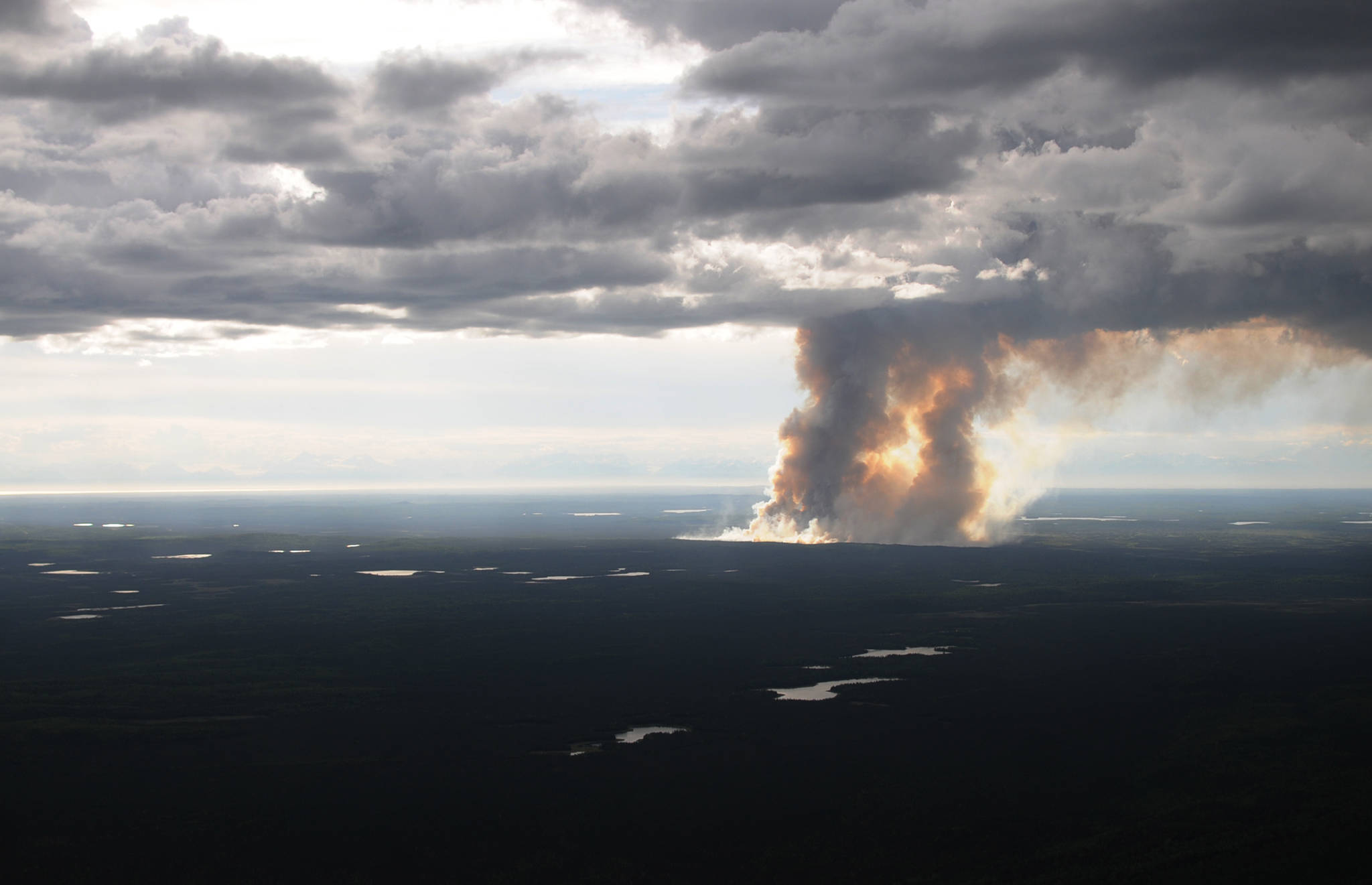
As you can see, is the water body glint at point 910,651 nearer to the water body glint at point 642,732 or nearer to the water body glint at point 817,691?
the water body glint at point 817,691

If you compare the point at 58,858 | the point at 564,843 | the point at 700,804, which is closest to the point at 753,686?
the point at 700,804

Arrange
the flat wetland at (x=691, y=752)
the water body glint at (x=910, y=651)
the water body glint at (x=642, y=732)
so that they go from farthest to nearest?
the water body glint at (x=910, y=651), the water body glint at (x=642, y=732), the flat wetland at (x=691, y=752)

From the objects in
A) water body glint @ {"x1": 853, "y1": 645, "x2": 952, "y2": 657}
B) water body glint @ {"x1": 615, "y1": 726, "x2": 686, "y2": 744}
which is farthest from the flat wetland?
water body glint @ {"x1": 853, "y1": 645, "x2": 952, "y2": 657}

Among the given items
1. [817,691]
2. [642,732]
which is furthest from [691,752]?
[817,691]

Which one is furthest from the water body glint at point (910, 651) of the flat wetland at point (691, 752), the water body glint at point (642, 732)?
the water body glint at point (642, 732)

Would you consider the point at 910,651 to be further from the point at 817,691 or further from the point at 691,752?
the point at 691,752

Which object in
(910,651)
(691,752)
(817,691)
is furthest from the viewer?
(910,651)

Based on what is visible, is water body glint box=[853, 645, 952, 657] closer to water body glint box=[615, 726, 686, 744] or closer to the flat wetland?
the flat wetland

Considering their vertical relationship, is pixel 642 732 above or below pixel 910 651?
below
